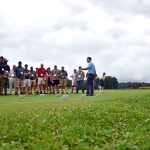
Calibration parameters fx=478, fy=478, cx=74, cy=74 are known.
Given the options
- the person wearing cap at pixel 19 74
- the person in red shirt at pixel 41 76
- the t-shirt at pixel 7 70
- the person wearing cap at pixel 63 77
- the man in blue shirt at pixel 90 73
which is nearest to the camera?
the man in blue shirt at pixel 90 73

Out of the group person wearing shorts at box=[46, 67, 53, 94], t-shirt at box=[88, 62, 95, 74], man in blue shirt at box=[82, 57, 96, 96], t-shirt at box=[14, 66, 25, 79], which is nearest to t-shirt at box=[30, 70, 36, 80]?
person wearing shorts at box=[46, 67, 53, 94]

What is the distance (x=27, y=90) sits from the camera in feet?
115

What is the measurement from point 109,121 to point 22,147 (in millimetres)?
3879

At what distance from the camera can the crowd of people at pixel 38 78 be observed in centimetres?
3034

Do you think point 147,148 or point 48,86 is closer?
point 147,148

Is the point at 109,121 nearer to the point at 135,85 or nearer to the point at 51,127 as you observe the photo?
the point at 51,127

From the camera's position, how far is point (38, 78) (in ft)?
114

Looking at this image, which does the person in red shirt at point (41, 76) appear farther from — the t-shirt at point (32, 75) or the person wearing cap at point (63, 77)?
the person wearing cap at point (63, 77)

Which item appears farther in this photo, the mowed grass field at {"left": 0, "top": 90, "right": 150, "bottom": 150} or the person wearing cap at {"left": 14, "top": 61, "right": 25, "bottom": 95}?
the person wearing cap at {"left": 14, "top": 61, "right": 25, "bottom": 95}

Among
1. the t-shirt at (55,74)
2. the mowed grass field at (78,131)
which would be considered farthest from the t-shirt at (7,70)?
the mowed grass field at (78,131)

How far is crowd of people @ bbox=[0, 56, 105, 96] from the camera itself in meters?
30.3

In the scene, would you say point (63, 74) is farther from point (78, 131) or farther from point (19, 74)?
point (78, 131)

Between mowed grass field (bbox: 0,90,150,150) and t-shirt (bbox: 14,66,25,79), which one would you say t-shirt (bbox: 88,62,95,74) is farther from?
mowed grass field (bbox: 0,90,150,150)

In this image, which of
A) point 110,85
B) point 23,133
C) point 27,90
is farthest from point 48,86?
point 110,85
